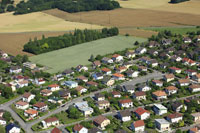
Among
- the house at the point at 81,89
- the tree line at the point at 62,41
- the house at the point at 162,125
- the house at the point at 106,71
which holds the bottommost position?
the house at the point at 162,125

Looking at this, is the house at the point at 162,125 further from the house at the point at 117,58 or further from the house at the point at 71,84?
the house at the point at 117,58

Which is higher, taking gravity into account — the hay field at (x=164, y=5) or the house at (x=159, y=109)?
the hay field at (x=164, y=5)

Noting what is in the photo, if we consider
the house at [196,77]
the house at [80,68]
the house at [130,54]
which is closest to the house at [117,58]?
the house at [130,54]

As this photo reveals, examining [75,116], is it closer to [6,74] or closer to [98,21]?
[6,74]

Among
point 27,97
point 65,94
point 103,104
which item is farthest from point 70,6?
point 103,104

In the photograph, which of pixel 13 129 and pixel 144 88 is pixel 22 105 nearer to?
pixel 13 129

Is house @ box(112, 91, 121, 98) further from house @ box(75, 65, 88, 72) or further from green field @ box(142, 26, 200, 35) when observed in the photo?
green field @ box(142, 26, 200, 35)

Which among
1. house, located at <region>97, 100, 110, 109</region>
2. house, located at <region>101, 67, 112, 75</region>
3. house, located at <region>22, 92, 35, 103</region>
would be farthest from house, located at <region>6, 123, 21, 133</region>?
house, located at <region>101, 67, 112, 75</region>
